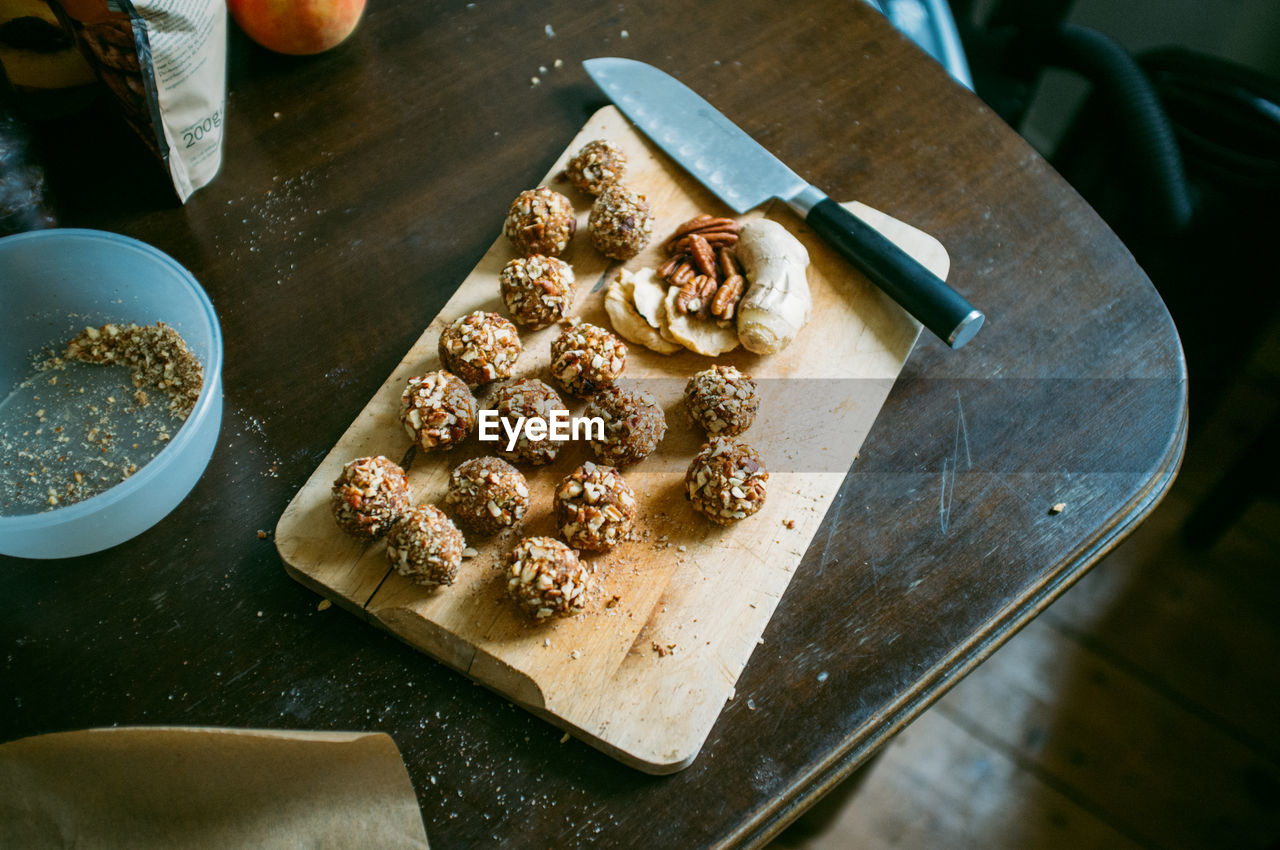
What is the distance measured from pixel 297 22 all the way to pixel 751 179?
705 millimetres

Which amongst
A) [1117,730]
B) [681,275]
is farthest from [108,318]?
[1117,730]

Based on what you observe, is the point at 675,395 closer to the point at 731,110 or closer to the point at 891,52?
the point at 731,110

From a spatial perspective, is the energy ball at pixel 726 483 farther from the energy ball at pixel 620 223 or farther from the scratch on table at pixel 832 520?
the energy ball at pixel 620 223

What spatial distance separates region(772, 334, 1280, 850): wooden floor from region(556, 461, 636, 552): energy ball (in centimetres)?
79

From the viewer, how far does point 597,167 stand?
1152 mm

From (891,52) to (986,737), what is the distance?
1.25m

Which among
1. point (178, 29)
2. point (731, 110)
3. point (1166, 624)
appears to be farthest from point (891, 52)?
point (1166, 624)

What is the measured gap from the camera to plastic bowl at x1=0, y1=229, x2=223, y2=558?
0.88 meters

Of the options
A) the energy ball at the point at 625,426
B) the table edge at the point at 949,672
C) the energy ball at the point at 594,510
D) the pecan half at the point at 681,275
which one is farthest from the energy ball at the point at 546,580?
the pecan half at the point at 681,275

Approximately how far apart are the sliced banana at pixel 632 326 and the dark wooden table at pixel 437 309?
231 mm

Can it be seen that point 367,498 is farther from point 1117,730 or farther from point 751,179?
point 1117,730

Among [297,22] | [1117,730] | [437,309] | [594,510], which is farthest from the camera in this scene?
[1117,730]

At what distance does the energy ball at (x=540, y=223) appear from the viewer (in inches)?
42.7

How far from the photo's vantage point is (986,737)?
1.58 meters
